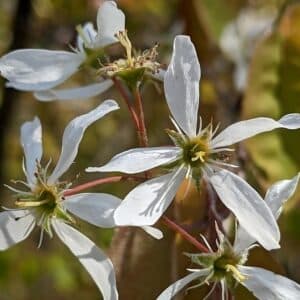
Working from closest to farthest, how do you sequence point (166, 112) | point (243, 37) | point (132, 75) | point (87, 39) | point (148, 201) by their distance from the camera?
point (148, 201), point (132, 75), point (87, 39), point (166, 112), point (243, 37)

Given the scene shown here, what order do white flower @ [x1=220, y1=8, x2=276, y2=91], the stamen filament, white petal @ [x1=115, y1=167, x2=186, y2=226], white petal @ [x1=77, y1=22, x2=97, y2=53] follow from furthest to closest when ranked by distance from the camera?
1. white flower @ [x1=220, y1=8, x2=276, y2=91]
2. white petal @ [x1=77, y1=22, x2=97, y2=53]
3. the stamen filament
4. white petal @ [x1=115, y1=167, x2=186, y2=226]

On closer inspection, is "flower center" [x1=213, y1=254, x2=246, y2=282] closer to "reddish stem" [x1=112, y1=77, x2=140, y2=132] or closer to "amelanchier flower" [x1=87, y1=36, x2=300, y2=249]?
"amelanchier flower" [x1=87, y1=36, x2=300, y2=249]

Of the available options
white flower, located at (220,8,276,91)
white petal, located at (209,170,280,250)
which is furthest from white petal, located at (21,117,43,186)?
white flower, located at (220,8,276,91)

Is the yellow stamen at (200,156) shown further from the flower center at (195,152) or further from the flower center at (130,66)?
the flower center at (130,66)

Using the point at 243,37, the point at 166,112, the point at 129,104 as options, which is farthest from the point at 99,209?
the point at 243,37

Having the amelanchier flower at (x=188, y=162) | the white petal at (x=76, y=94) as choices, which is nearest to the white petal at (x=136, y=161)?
the amelanchier flower at (x=188, y=162)

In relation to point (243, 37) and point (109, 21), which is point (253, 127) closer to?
point (109, 21)

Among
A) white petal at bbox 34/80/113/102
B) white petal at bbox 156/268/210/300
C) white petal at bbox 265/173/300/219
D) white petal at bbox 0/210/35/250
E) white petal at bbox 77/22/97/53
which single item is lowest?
white petal at bbox 156/268/210/300
